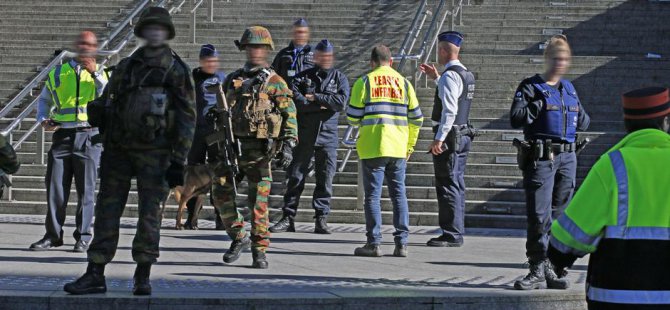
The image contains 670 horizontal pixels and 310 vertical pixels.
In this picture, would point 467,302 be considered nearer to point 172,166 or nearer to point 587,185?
point 172,166

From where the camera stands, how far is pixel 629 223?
5.05 m

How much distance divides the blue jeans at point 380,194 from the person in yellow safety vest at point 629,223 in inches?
232

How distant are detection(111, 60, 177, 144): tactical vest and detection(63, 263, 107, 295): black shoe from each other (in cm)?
85

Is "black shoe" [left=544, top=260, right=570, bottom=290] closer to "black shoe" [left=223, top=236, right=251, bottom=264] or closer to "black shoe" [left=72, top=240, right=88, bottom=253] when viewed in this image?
"black shoe" [left=223, top=236, right=251, bottom=264]

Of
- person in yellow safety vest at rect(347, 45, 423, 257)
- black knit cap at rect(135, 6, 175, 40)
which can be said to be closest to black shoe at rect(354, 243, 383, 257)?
person in yellow safety vest at rect(347, 45, 423, 257)

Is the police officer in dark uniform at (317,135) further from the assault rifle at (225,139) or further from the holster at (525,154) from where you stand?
the holster at (525,154)

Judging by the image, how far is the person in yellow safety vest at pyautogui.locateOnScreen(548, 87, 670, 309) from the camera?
16.6ft

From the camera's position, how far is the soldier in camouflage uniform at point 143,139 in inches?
312

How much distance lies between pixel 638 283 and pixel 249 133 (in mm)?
5172

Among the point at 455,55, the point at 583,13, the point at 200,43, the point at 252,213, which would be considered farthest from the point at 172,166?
the point at 583,13

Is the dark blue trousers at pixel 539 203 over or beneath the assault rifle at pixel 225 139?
beneath

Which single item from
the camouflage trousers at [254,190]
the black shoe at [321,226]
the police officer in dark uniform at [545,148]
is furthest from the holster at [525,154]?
the black shoe at [321,226]

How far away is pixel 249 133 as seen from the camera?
979cm

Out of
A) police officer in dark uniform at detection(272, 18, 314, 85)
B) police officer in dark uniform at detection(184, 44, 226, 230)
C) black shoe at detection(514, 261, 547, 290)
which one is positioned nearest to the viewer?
→ black shoe at detection(514, 261, 547, 290)
